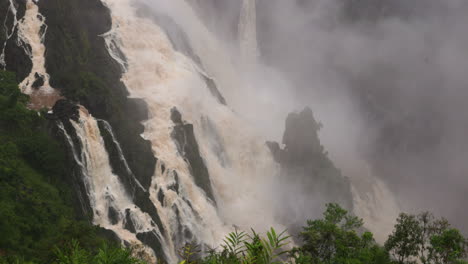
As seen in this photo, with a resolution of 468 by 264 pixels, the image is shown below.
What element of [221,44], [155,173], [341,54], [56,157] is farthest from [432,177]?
[56,157]

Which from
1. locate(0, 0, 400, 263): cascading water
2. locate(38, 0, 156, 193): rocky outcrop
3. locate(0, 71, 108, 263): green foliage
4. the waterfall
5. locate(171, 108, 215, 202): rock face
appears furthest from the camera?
locate(171, 108, 215, 202): rock face

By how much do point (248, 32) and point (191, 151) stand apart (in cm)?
4860

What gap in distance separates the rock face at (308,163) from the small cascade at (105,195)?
76.3 ft

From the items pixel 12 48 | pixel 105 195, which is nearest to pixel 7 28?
pixel 12 48

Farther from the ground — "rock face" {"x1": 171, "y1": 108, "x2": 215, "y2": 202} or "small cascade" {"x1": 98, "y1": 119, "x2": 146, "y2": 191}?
"rock face" {"x1": 171, "y1": 108, "x2": 215, "y2": 202}

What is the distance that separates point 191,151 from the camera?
4281 cm

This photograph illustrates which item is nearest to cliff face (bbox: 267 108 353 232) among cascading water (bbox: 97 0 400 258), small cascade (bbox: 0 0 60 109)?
cascading water (bbox: 97 0 400 258)

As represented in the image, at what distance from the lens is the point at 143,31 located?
5119cm

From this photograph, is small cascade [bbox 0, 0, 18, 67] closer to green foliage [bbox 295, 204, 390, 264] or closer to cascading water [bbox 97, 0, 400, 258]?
cascading water [bbox 97, 0, 400, 258]

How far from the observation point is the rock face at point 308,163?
188 feet

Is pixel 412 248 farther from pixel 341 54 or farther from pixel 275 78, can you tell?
pixel 341 54

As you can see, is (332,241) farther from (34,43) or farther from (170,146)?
(34,43)

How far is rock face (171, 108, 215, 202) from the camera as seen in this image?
4206cm

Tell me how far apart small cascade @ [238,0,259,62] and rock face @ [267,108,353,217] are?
995 inches
